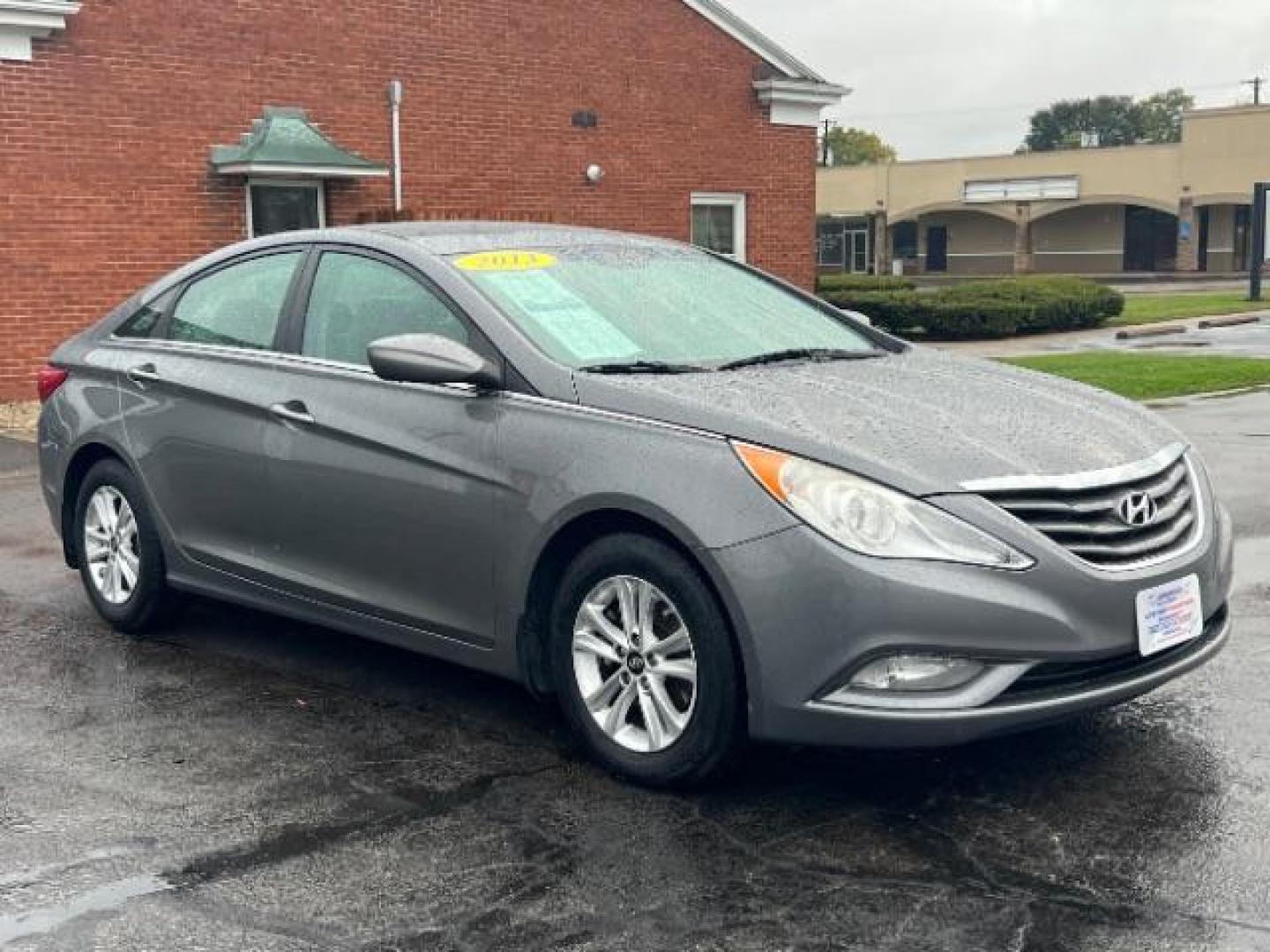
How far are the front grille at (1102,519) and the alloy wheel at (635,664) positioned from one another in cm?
94

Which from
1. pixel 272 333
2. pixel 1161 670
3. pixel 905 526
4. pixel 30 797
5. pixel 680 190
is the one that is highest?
pixel 680 190

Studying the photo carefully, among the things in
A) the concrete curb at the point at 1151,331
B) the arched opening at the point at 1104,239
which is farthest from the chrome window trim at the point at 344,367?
the arched opening at the point at 1104,239

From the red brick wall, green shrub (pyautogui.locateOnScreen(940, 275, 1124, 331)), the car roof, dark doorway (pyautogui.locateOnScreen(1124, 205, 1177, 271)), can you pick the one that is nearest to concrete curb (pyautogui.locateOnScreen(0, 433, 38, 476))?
the red brick wall

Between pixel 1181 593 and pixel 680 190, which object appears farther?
pixel 680 190

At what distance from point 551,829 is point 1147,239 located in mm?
61887

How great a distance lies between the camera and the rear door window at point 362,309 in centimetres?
524

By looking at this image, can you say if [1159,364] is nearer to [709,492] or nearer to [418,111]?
[418,111]

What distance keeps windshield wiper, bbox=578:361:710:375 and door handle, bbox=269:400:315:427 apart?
44.8 inches

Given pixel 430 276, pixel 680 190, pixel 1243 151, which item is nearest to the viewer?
pixel 430 276

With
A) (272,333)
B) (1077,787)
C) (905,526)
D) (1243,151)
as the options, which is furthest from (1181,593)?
(1243,151)

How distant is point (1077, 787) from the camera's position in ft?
14.6

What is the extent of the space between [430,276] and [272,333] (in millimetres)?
848

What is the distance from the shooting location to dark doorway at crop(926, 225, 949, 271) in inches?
2650

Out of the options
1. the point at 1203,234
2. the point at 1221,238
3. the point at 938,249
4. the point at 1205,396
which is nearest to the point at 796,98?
the point at 1205,396
